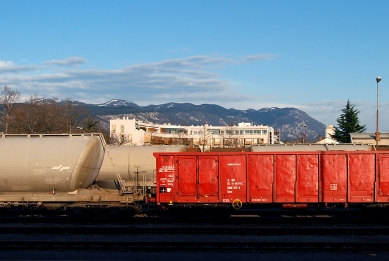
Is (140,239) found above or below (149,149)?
below

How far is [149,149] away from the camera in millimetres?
22125

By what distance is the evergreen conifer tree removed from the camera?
6562cm

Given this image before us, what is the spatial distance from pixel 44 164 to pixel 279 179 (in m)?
9.98

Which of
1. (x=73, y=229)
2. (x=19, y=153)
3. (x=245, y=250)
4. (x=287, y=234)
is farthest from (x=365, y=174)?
(x=19, y=153)

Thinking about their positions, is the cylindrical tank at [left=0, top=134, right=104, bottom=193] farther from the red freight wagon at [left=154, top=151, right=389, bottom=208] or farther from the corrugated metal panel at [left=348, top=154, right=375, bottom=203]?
the corrugated metal panel at [left=348, top=154, right=375, bottom=203]

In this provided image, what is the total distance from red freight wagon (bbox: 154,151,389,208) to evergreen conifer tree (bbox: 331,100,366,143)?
50.0 meters

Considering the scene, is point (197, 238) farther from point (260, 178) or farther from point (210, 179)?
point (260, 178)

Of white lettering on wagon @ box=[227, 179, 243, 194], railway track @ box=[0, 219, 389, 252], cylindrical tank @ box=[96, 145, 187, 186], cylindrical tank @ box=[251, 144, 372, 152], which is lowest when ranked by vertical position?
railway track @ box=[0, 219, 389, 252]

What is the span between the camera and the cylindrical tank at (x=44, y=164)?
1767cm

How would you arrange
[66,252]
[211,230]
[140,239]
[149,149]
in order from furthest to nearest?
[149,149], [211,230], [140,239], [66,252]

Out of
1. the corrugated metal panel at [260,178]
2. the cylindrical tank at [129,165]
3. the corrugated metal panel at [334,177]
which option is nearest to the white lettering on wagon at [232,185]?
the corrugated metal panel at [260,178]

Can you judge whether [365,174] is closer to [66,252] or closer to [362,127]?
[66,252]

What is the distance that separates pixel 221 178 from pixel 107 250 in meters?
6.26

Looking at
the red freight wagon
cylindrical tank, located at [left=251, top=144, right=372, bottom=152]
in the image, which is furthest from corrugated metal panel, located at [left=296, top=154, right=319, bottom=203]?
cylindrical tank, located at [left=251, top=144, right=372, bottom=152]
